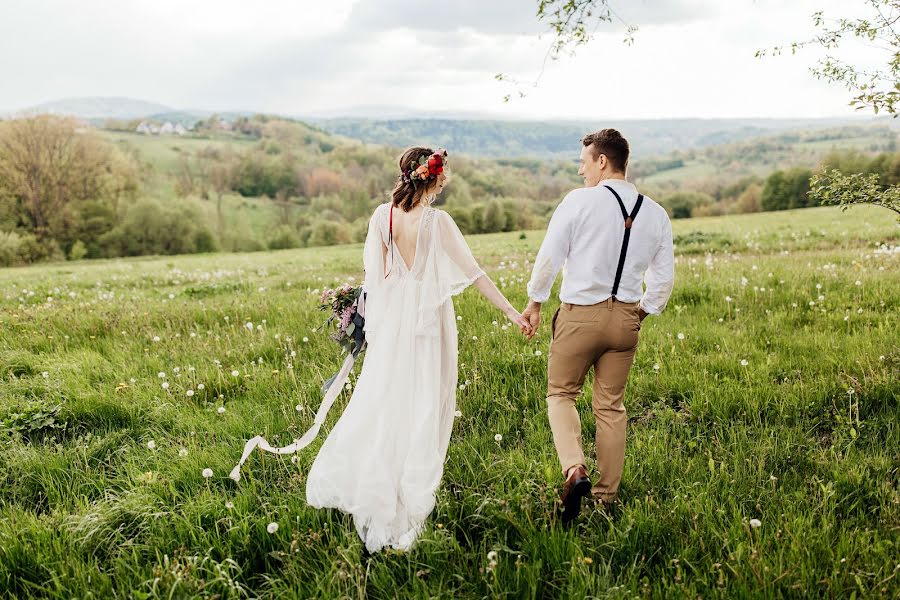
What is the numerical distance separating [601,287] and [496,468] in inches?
69.4

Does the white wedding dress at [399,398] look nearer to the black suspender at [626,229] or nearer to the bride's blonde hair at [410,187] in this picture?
the bride's blonde hair at [410,187]

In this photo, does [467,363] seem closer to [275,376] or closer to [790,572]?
[275,376]

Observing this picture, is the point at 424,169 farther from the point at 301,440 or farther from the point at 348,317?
the point at 301,440

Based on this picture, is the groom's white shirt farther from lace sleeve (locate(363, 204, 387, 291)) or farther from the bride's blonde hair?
lace sleeve (locate(363, 204, 387, 291))

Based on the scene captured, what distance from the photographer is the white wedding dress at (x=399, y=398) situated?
4.16 metres

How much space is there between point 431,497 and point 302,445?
1.29 m

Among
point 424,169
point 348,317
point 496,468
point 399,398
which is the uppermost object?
point 424,169

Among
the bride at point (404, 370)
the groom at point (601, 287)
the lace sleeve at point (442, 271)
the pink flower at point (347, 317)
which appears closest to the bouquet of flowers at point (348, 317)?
the pink flower at point (347, 317)

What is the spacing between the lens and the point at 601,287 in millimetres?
4086

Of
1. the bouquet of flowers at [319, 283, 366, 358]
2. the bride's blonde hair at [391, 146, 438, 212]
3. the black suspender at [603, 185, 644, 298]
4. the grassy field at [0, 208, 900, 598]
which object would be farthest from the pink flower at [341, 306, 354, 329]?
the black suspender at [603, 185, 644, 298]

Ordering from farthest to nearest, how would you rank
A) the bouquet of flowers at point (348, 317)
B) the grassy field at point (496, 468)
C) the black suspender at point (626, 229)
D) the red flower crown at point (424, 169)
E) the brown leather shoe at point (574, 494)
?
the bouquet of flowers at point (348, 317), the red flower crown at point (424, 169), the black suspender at point (626, 229), the brown leather shoe at point (574, 494), the grassy field at point (496, 468)

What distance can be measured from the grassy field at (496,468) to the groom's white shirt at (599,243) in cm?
149

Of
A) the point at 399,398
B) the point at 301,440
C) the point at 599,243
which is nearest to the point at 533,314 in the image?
the point at 599,243

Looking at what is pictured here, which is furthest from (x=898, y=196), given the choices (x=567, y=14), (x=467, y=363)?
(x=467, y=363)
